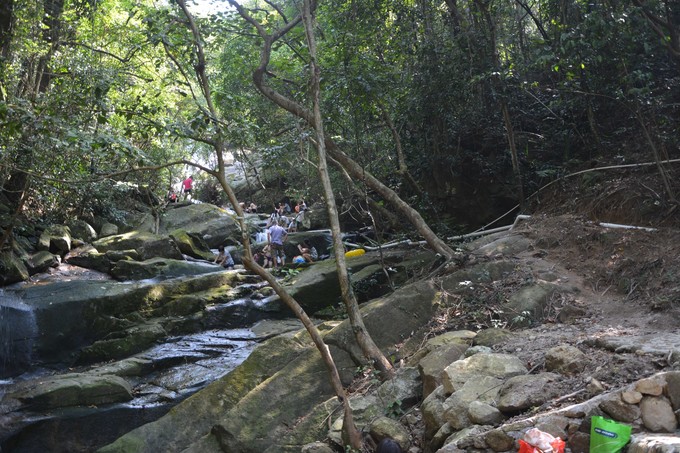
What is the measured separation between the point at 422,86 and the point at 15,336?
10.2m

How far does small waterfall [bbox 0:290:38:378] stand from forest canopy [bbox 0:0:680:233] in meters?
2.65

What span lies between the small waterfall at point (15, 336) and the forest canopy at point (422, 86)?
2651mm

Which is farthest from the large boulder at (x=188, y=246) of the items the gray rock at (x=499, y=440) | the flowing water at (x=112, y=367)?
the gray rock at (x=499, y=440)

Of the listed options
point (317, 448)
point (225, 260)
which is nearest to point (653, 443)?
point (317, 448)

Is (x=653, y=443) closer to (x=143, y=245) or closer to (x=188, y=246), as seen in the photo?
(x=143, y=245)

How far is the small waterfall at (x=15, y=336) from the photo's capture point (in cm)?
1203

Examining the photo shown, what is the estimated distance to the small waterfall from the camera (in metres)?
12.0

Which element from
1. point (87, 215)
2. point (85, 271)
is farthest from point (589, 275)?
point (87, 215)

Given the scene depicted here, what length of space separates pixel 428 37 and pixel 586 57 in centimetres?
435

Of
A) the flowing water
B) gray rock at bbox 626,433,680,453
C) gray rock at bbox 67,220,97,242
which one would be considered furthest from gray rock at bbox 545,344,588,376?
gray rock at bbox 67,220,97,242

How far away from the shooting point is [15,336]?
1228 centimetres

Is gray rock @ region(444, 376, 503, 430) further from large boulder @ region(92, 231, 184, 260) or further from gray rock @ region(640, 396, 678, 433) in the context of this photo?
large boulder @ region(92, 231, 184, 260)

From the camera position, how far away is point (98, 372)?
10930 millimetres

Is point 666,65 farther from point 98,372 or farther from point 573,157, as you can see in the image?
point 98,372
